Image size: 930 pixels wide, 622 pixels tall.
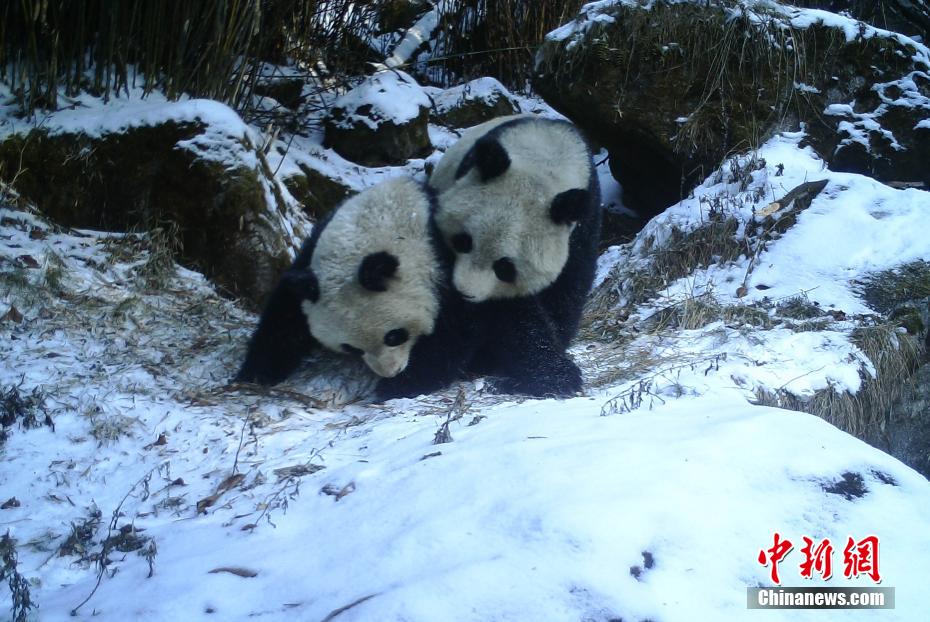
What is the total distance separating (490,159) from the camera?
4.47 meters

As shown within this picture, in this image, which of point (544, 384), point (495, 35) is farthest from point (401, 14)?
point (544, 384)

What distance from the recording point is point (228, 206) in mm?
5578

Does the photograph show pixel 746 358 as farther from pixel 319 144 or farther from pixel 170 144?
pixel 319 144

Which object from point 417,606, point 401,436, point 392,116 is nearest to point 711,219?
point 392,116

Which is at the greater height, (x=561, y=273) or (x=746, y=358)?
(x=561, y=273)

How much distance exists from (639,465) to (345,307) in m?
2.03

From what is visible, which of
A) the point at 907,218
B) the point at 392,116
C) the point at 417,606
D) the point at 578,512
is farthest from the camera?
the point at 392,116

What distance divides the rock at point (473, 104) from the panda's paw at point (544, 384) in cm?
503

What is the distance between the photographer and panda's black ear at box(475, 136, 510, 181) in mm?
4457

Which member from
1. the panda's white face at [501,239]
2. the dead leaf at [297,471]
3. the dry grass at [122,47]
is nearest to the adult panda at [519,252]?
the panda's white face at [501,239]

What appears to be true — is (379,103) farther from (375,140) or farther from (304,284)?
(304,284)

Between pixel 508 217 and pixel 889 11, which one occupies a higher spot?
pixel 889 11

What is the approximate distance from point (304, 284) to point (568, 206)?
150cm

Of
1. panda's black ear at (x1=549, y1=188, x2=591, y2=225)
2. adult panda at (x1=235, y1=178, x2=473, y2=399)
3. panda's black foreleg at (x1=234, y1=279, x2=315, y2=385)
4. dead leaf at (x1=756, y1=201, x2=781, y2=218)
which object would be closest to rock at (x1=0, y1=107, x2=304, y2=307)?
adult panda at (x1=235, y1=178, x2=473, y2=399)
